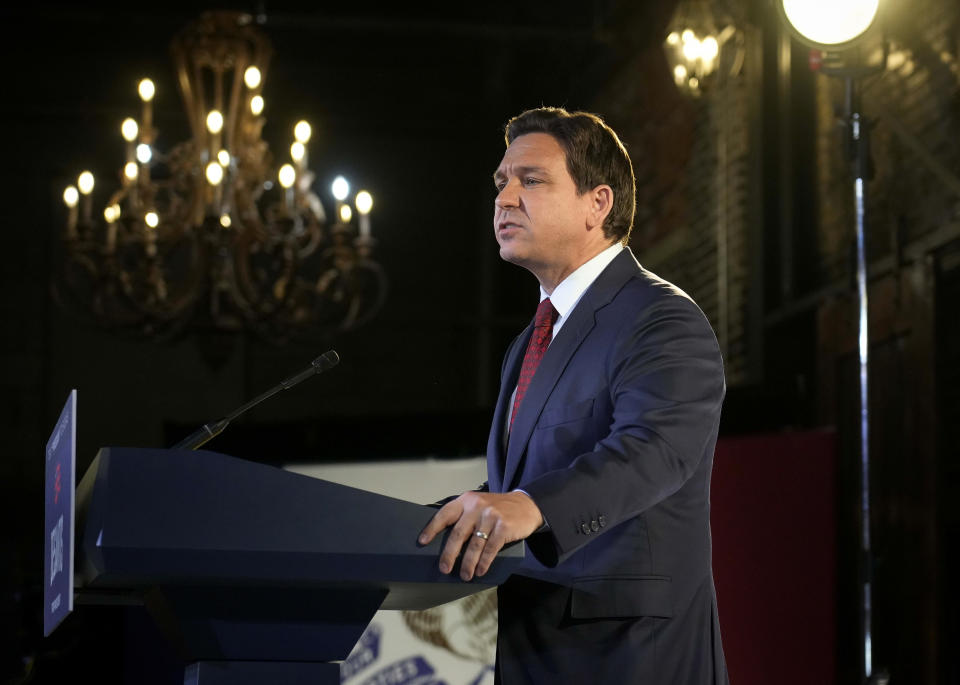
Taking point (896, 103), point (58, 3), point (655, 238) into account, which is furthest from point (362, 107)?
point (896, 103)

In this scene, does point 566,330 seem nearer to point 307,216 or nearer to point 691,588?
point 691,588

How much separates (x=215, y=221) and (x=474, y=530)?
4.95 meters

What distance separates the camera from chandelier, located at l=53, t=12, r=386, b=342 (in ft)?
20.9

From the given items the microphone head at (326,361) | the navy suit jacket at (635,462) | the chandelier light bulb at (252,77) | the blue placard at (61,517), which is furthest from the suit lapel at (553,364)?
the chandelier light bulb at (252,77)

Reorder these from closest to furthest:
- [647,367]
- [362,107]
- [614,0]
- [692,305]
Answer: [647,367] → [692,305] → [614,0] → [362,107]

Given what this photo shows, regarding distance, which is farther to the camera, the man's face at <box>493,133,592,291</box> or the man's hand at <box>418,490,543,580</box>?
the man's face at <box>493,133,592,291</box>

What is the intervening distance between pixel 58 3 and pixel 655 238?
4.35m

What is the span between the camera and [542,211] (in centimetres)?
206

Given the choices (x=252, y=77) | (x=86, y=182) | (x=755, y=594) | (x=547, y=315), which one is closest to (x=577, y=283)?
(x=547, y=315)

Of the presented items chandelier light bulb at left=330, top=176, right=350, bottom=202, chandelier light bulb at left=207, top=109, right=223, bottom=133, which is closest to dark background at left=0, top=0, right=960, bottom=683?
chandelier light bulb at left=330, top=176, right=350, bottom=202

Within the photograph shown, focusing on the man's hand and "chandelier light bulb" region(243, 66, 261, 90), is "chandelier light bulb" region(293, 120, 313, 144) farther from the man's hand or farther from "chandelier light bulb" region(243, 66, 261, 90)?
the man's hand

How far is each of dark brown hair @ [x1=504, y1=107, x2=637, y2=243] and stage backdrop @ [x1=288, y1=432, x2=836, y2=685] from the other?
2.68 m

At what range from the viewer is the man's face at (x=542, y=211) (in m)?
2.06

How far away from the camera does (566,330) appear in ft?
6.57
